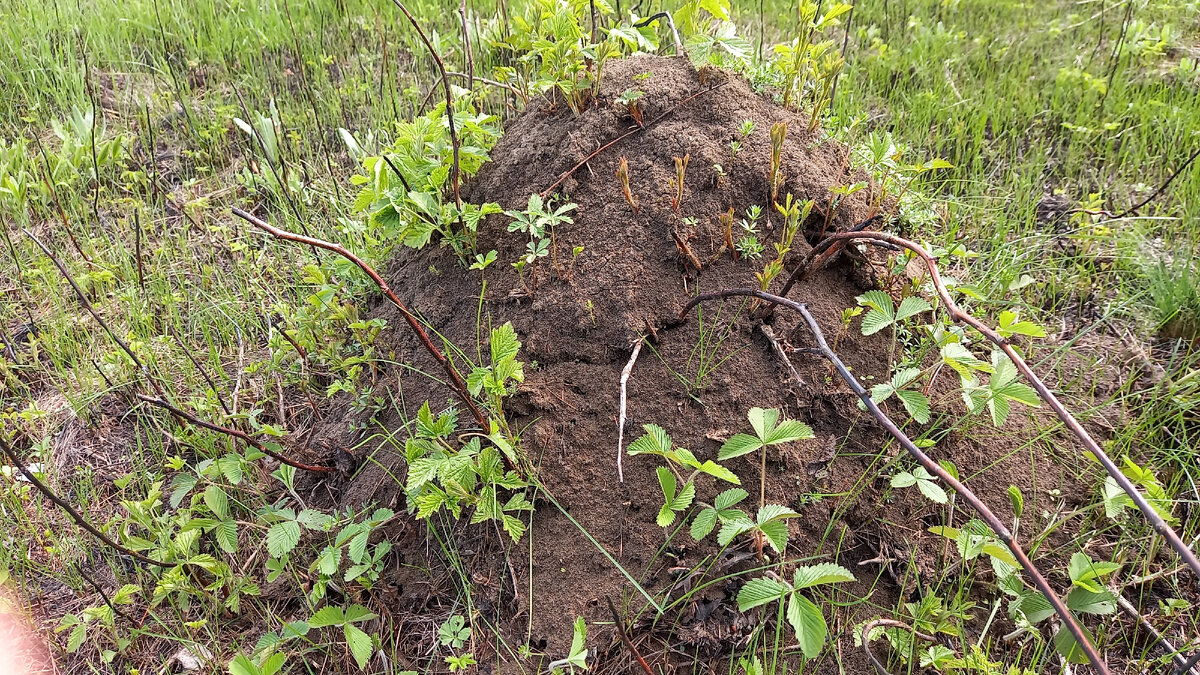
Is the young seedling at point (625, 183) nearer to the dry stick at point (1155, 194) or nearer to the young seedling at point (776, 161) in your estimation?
the young seedling at point (776, 161)

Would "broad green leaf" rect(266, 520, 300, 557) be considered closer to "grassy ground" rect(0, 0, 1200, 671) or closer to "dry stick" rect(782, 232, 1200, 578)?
"grassy ground" rect(0, 0, 1200, 671)

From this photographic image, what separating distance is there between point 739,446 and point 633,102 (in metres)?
1.24

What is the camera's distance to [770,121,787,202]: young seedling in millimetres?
1812

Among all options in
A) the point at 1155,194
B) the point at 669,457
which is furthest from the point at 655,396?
the point at 1155,194

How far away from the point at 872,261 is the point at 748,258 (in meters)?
0.39

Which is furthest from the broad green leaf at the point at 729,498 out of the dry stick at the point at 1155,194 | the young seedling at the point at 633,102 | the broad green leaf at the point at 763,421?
the dry stick at the point at 1155,194

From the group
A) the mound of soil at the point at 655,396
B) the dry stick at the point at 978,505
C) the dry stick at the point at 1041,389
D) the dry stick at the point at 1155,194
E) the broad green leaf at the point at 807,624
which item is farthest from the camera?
the dry stick at the point at 1155,194

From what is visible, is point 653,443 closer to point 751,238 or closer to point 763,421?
point 763,421

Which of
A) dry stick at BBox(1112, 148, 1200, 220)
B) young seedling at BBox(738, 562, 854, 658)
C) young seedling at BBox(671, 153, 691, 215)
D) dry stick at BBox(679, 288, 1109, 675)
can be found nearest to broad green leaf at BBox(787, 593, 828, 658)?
young seedling at BBox(738, 562, 854, 658)

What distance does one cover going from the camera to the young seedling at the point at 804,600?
48.9 inches

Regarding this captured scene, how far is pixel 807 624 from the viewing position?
126 centimetres

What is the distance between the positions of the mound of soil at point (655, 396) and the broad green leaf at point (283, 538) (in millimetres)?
217

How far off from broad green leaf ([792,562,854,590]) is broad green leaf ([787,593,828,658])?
32 millimetres

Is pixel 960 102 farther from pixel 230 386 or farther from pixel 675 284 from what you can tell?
pixel 230 386
